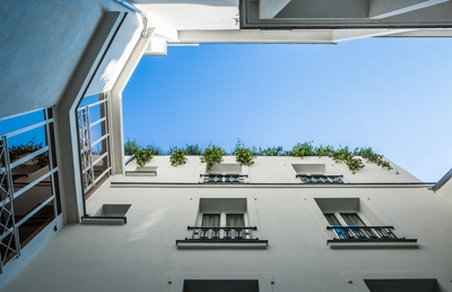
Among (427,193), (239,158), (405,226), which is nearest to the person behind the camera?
(405,226)

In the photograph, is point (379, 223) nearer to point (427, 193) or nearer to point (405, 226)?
point (405, 226)

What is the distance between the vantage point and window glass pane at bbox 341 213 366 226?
7.66 meters

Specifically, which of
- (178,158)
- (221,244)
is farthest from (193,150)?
(221,244)

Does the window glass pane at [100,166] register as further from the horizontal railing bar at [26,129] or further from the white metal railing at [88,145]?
the horizontal railing bar at [26,129]

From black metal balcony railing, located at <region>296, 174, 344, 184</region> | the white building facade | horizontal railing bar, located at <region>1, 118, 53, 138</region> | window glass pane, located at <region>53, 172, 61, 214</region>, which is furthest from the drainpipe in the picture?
black metal balcony railing, located at <region>296, 174, 344, 184</region>

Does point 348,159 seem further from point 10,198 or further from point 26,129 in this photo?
point 10,198

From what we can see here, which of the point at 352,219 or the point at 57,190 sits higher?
the point at 57,190

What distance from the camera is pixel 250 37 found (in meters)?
12.6

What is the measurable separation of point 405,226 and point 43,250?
826 cm

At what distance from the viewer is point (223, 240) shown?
20.1ft

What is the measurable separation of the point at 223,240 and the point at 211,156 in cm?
494

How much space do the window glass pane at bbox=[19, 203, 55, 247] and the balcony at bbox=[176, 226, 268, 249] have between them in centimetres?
308

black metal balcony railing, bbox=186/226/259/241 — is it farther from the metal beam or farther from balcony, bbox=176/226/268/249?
the metal beam

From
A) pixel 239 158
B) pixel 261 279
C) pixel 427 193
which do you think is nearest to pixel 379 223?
Answer: pixel 427 193
